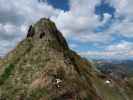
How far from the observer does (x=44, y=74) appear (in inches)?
2338

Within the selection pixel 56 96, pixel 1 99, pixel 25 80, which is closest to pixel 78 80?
pixel 56 96

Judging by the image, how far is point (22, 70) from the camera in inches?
2464

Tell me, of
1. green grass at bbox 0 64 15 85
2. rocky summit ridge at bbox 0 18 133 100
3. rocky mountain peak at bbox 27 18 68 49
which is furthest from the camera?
rocky mountain peak at bbox 27 18 68 49

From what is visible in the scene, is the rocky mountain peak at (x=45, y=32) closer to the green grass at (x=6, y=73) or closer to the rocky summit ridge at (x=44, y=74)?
the rocky summit ridge at (x=44, y=74)

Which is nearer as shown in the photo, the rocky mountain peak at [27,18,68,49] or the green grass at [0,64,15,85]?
the green grass at [0,64,15,85]

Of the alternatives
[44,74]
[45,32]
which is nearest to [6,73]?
[44,74]

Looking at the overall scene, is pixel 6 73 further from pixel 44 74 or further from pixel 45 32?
pixel 45 32

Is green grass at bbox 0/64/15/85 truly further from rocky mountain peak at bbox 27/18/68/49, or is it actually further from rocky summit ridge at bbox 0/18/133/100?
rocky mountain peak at bbox 27/18/68/49

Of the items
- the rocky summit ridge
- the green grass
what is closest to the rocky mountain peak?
the rocky summit ridge

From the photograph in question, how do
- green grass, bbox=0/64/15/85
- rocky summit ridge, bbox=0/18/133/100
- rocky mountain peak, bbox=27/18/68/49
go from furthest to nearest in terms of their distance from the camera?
rocky mountain peak, bbox=27/18/68/49, green grass, bbox=0/64/15/85, rocky summit ridge, bbox=0/18/133/100

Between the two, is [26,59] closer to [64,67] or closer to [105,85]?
[64,67]

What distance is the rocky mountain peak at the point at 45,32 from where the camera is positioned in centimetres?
7181

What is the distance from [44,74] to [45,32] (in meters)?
17.3

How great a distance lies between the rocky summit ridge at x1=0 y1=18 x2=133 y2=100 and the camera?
185 feet
